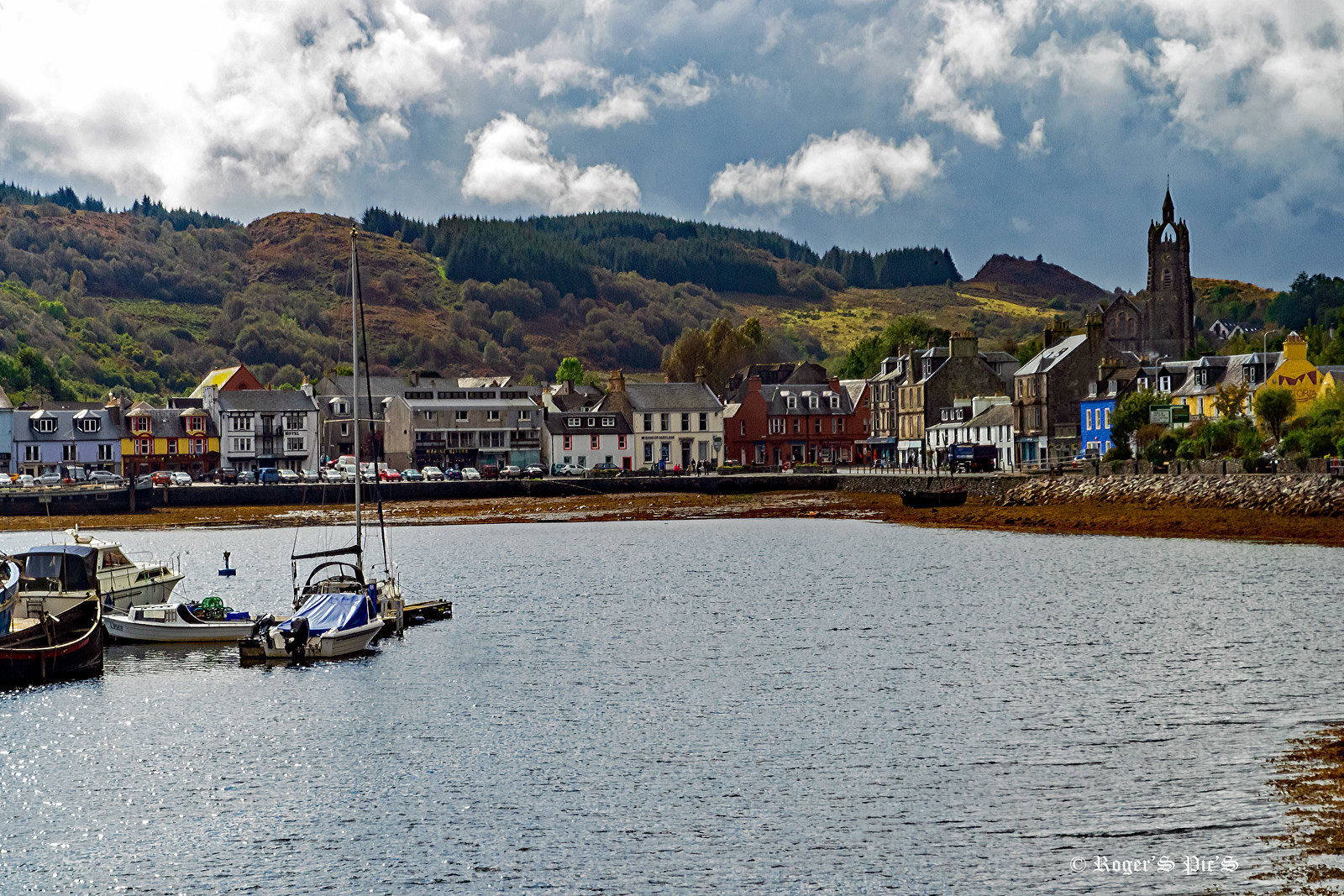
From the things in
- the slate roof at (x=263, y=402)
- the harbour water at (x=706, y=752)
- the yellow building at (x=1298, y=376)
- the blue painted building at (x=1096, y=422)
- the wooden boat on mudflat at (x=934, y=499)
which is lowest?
the harbour water at (x=706, y=752)

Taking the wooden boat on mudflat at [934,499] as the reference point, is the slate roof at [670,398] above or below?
above

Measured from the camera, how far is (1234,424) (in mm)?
84375

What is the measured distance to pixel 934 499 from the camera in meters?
90.4

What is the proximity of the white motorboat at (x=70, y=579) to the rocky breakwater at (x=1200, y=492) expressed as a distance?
54480 millimetres

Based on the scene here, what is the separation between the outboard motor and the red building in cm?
9939

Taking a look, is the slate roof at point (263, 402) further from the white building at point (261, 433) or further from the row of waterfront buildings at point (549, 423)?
the row of waterfront buildings at point (549, 423)

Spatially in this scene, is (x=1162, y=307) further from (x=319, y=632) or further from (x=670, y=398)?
(x=319, y=632)

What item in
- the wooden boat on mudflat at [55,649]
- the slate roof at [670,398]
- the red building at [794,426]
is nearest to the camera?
the wooden boat on mudflat at [55,649]

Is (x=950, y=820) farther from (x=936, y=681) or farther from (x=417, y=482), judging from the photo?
(x=417, y=482)

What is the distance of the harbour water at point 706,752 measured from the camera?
1930 centimetres

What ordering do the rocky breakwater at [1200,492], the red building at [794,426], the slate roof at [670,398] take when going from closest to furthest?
the rocky breakwater at [1200,492] < the slate roof at [670,398] < the red building at [794,426]

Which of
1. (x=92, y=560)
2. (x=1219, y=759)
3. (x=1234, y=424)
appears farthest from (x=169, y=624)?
(x=1234, y=424)

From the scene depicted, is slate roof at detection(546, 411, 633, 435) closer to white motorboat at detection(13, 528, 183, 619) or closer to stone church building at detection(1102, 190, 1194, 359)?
stone church building at detection(1102, 190, 1194, 359)

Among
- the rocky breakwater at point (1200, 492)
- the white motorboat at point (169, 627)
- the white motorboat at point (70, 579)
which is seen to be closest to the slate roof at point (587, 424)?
the rocky breakwater at point (1200, 492)
